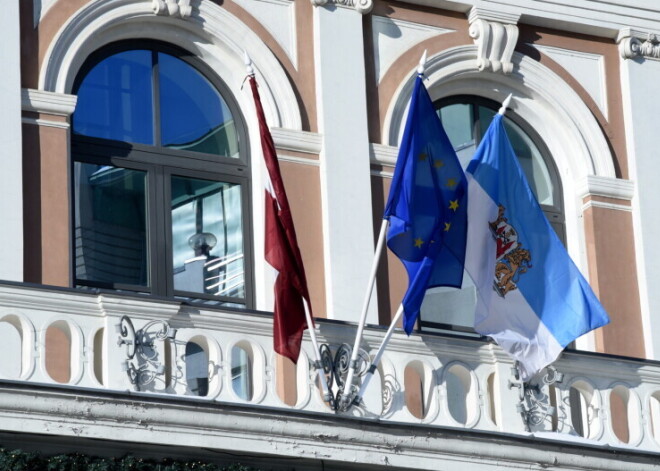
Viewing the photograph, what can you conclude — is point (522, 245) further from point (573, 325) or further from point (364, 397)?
point (364, 397)

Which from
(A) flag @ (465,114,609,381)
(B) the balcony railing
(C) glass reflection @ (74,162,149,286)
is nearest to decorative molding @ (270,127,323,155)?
(C) glass reflection @ (74,162,149,286)

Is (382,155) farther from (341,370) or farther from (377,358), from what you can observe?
(341,370)

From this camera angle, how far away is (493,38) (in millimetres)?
19109

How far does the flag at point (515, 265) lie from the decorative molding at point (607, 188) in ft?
5.83

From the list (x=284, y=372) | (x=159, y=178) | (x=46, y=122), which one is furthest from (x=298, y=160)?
(x=46, y=122)

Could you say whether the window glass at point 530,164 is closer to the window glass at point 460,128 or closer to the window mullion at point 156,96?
the window glass at point 460,128

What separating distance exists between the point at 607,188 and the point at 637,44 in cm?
141

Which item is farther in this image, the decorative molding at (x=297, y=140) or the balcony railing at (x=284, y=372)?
the decorative molding at (x=297, y=140)

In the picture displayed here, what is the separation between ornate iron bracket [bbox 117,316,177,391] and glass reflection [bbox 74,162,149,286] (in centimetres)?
181

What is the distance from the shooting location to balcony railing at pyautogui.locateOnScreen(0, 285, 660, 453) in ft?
49.5

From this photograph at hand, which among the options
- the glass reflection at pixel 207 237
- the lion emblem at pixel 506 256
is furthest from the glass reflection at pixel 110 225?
the lion emblem at pixel 506 256

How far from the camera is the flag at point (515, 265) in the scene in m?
17.0

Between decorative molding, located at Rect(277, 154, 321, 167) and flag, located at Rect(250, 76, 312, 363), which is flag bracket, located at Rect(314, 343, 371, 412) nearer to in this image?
flag, located at Rect(250, 76, 312, 363)

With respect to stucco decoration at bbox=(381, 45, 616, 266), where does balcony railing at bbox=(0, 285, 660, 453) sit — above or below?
below
